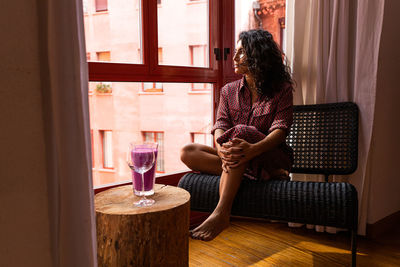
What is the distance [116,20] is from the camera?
438 inches

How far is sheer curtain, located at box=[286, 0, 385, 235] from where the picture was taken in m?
2.02

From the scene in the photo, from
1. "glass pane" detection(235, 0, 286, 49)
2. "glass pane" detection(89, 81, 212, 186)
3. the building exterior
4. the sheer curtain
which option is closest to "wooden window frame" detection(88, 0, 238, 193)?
"glass pane" detection(235, 0, 286, 49)

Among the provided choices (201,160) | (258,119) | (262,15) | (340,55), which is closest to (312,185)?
(258,119)

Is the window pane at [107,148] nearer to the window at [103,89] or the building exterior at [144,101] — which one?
the building exterior at [144,101]

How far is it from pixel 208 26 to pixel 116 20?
31.1ft

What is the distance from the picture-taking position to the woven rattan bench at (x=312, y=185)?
5.06 feet

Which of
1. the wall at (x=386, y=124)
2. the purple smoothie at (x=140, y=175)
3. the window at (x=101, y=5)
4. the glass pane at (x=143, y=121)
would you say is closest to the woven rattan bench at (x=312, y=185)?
the wall at (x=386, y=124)

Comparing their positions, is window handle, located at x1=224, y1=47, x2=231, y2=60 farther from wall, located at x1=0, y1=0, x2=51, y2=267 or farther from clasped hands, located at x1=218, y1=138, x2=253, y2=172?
wall, located at x1=0, y1=0, x2=51, y2=267

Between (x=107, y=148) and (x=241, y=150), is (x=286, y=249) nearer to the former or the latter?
(x=241, y=150)

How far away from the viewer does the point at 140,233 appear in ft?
4.13

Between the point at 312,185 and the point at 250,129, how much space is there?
40cm

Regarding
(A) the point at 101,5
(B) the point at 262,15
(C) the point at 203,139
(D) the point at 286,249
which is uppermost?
(A) the point at 101,5

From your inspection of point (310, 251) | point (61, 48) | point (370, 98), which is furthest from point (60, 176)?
point (370, 98)

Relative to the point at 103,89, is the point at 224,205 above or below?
below
